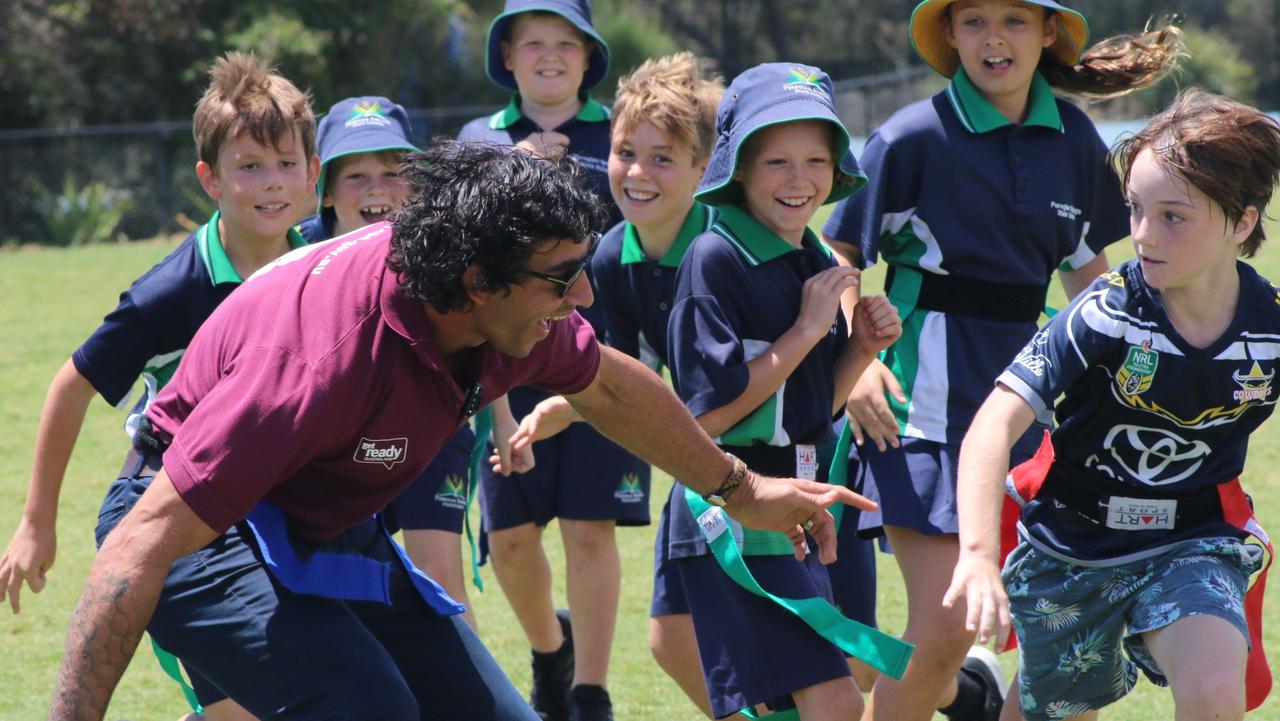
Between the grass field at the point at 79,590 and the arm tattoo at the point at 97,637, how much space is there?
2.47 m

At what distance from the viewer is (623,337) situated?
493 cm

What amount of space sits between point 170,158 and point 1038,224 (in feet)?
72.2

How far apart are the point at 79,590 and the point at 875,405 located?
12.6 ft

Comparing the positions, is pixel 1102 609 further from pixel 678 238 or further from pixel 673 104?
pixel 673 104

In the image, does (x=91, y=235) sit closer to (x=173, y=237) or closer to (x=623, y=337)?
(x=173, y=237)

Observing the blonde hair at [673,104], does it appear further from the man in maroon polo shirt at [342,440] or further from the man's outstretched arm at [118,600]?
the man's outstretched arm at [118,600]

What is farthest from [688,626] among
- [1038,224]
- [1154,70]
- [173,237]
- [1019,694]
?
[173,237]

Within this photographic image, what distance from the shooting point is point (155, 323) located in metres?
3.97

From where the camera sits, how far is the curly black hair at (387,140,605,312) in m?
2.98

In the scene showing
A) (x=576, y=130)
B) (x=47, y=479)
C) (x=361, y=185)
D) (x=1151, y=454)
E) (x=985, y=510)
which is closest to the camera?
(x=985, y=510)

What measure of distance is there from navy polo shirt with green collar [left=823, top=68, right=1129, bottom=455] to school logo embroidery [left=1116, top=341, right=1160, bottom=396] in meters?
0.88

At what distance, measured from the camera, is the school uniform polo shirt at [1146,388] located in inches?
140

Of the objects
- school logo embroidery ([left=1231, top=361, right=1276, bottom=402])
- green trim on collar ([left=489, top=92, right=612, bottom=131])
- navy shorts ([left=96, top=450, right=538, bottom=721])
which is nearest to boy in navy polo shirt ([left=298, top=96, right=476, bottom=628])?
green trim on collar ([left=489, top=92, right=612, bottom=131])

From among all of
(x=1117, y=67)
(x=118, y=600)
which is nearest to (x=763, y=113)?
(x=1117, y=67)
